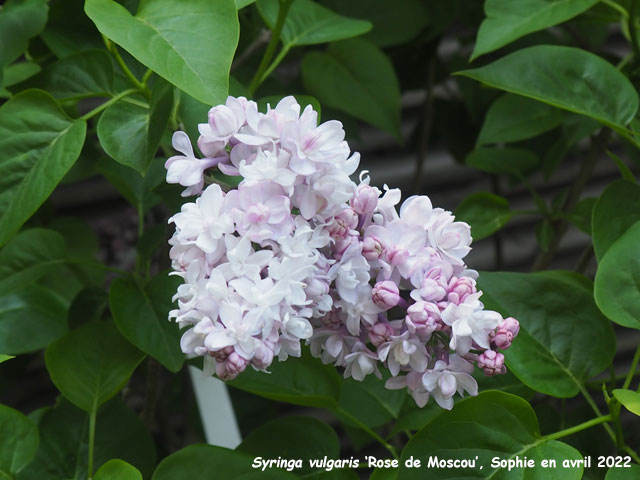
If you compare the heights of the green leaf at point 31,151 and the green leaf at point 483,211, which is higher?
the green leaf at point 31,151

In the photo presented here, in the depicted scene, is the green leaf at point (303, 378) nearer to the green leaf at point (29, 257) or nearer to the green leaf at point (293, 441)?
the green leaf at point (293, 441)

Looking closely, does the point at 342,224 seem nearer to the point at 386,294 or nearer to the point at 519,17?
the point at 386,294

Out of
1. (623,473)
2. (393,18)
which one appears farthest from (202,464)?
(393,18)

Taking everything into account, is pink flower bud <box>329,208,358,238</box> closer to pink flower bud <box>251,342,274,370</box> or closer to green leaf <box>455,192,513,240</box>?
pink flower bud <box>251,342,274,370</box>

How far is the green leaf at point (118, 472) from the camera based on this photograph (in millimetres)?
561

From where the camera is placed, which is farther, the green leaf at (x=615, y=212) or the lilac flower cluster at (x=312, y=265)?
the green leaf at (x=615, y=212)

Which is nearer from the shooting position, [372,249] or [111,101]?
[372,249]

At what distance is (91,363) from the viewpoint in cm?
67

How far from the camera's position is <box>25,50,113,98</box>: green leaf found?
0.65 meters

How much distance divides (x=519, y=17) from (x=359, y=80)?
0.96 ft

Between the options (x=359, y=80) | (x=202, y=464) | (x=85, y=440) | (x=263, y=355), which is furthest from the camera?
(x=359, y=80)

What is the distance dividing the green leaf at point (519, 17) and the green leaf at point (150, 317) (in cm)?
36

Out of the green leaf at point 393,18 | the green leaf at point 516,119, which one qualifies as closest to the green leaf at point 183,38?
the green leaf at point 516,119

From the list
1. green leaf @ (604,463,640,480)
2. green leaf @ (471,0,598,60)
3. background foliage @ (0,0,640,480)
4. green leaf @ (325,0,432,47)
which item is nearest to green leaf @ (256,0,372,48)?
background foliage @ (0,0,640,480)
